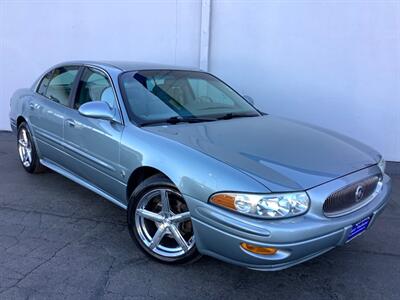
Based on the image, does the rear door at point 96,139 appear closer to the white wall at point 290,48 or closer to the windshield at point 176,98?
the windshield at point 176,98

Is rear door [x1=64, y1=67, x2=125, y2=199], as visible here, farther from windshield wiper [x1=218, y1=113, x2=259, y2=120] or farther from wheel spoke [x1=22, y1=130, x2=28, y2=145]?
wheel spoke [x1=22, y1=130, x2=28, y2=145]

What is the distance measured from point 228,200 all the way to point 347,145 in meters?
1.43

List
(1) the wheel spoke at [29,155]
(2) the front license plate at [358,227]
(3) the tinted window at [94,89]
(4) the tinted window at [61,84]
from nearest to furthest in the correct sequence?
(2) the front license plate at [358,227]
(3) the tinted window at [94,89]
(4) the tinted window at [61,84]
(1) the wheel spoke at [29,155]

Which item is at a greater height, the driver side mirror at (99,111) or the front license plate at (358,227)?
the driver side mirror at (99,111)

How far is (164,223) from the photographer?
10.1ft

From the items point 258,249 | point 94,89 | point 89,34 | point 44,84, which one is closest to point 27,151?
point 44,84

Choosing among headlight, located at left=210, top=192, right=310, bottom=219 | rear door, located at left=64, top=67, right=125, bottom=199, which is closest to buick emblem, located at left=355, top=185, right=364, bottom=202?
headlight, located at left=210, top=192, right=310, bottom=219

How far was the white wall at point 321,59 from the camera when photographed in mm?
5785

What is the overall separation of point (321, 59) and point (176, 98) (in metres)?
3.06

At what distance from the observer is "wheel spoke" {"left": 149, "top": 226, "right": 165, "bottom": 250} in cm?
310

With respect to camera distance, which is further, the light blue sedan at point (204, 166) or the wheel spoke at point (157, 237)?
the wheel spoke at point (157, 237)

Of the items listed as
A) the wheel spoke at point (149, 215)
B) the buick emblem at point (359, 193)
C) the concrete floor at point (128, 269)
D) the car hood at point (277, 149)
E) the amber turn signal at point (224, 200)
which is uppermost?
the car hood at point (277, 149)


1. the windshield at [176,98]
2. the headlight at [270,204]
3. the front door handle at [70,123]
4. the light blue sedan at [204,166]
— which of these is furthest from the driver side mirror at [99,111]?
the headlight at [270,204]

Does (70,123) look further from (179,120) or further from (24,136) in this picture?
(24,136)
